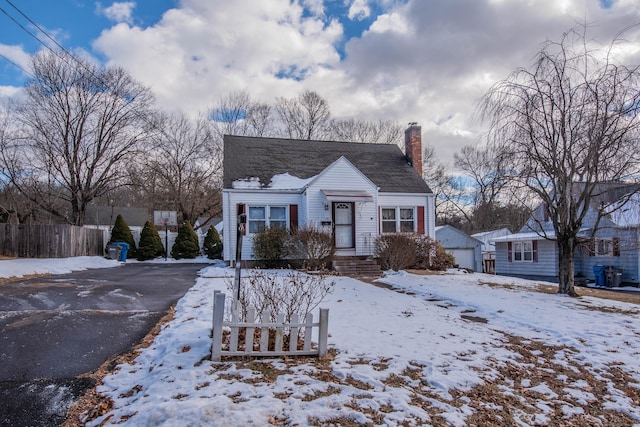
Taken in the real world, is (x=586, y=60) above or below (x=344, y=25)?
below

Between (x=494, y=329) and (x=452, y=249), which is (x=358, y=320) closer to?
(x=494, y=329)

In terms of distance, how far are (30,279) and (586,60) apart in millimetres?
15135

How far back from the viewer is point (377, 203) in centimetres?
1641

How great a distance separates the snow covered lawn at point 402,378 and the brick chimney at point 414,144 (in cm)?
1324

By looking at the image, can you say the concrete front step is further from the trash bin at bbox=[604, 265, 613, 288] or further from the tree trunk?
the trash bin at bbox=[604, 265, 613, 288]

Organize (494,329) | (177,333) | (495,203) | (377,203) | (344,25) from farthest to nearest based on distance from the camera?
(377,203)
(344,25)
(495,203)
(494,329)
(177,333)

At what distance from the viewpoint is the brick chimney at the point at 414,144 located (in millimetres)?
19078

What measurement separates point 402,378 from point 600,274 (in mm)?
20063

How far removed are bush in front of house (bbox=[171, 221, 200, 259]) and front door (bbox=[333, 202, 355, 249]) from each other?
1011cm

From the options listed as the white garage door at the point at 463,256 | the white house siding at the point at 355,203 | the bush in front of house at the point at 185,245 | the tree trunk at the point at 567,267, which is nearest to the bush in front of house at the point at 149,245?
→ the bush in front of house at the point at 185,245

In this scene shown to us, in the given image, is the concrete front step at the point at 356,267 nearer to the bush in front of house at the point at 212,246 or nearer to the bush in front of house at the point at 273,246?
the bush in front of house at the point at 273,246

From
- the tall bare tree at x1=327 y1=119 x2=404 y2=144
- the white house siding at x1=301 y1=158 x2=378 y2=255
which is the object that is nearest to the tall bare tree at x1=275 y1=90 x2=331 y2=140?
the tall bare tree at x1=327 y1=119 x2=404 y2=144

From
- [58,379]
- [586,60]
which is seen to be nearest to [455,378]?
[58,379]

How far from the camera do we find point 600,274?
19219 mm
